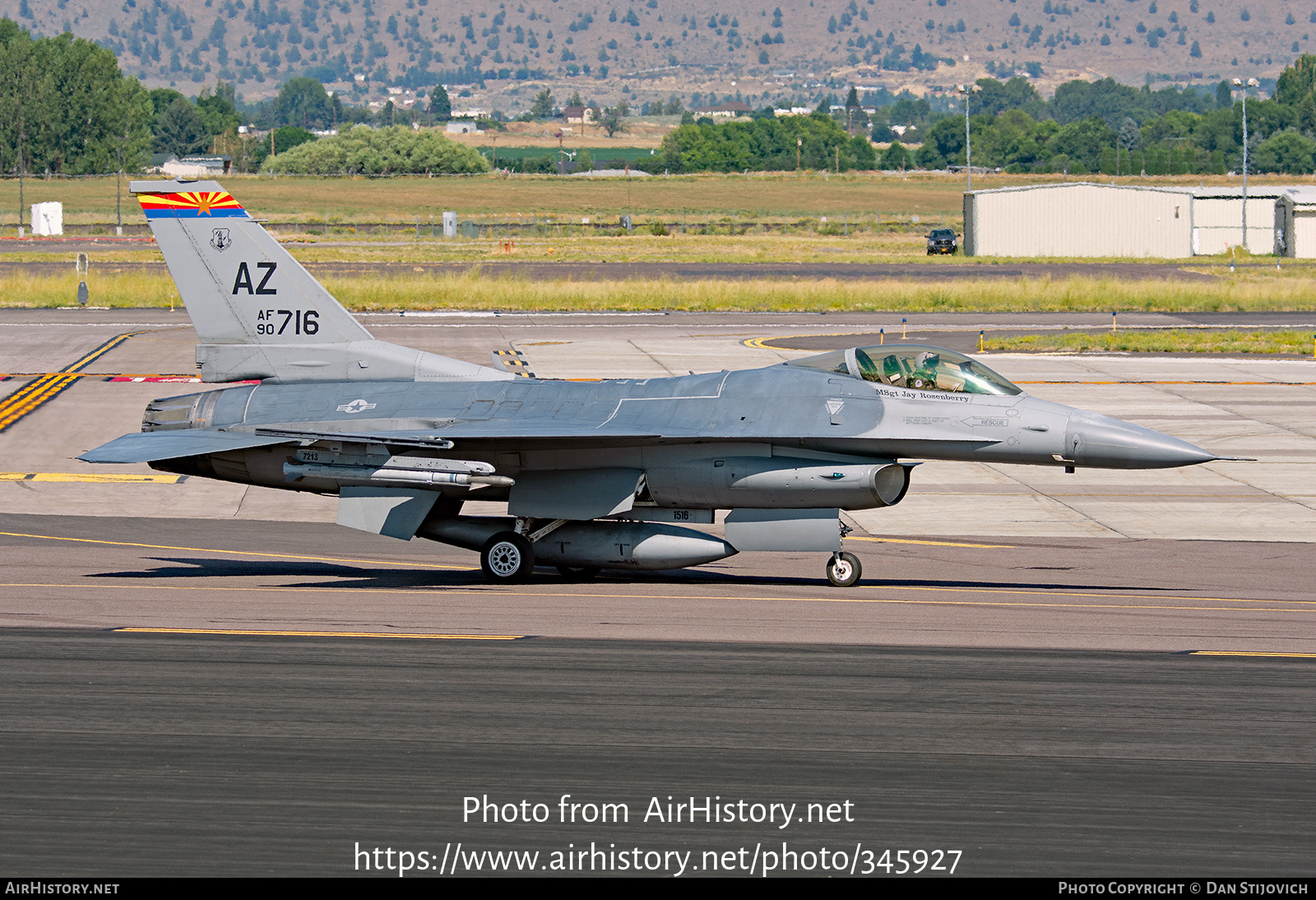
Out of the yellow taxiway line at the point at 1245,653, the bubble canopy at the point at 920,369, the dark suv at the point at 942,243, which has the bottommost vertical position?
the yellow taxiway line at the point at 1245,653

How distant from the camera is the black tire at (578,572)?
1856 centimetres

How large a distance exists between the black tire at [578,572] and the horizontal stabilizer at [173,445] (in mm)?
4020

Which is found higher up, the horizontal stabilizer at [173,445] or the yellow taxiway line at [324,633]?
the horizontal stabilizer at [173,445]

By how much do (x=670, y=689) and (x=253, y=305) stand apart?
402 inches

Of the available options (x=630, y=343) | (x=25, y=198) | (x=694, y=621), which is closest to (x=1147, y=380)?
(x=630, y=343)

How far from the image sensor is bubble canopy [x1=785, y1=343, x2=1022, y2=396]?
17.1 m

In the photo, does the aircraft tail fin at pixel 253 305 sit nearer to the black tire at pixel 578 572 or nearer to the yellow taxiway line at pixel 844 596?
the black tire at pixel 578 572

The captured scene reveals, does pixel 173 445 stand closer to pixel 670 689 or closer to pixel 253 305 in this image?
pixel 253 305

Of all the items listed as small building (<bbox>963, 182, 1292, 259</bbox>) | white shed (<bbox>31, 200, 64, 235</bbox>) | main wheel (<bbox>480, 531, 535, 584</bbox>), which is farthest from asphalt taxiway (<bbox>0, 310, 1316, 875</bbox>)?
white shed (<bbox>31, 200, 64, 235</bbox>)

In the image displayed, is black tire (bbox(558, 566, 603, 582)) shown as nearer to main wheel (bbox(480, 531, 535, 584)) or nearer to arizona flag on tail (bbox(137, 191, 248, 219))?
main wheel (bbox(480, 531, 535, 584))

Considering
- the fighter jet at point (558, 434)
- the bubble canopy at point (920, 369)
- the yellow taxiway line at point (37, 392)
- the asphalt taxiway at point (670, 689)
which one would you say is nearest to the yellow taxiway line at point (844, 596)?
the asphalt taxiway at point (670, 689)

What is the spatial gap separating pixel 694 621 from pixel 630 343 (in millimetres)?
32470

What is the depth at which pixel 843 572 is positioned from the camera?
695 inches
